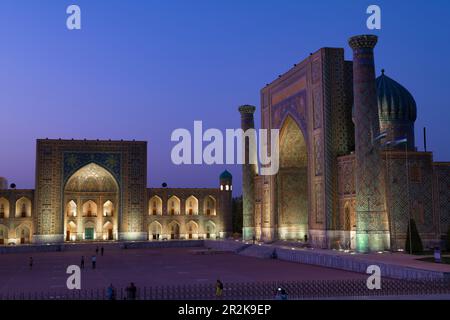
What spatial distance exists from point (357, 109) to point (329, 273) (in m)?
7.29

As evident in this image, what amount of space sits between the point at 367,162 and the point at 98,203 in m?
21.4

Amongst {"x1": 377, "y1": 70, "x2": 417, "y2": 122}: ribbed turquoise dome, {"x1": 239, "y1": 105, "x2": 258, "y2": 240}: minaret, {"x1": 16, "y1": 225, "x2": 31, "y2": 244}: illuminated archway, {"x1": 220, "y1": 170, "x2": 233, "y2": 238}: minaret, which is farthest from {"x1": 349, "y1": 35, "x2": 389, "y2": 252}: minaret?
{"x1": 16, "y1": 225, "x2": 31, "y2": 244}: illuminated archway

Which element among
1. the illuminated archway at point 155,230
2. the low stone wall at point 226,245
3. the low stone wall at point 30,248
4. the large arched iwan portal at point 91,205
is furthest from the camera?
the illuminated archway at point 155,230

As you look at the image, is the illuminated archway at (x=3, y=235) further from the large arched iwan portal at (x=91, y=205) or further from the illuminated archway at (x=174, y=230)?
the illuminated archway at (x=174, y=230)

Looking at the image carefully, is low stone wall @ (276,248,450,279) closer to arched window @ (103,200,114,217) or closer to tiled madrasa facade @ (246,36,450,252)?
tiled madrasa facade @ (246,36,450,252)

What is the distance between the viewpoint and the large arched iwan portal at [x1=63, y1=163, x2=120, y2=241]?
1457 inches

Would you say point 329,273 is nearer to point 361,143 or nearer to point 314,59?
point 361,143

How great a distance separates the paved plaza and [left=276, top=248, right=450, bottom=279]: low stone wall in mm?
359

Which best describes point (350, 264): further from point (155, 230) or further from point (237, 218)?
point (237, 218)

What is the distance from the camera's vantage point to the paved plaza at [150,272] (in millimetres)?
15688

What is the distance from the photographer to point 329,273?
17.1m

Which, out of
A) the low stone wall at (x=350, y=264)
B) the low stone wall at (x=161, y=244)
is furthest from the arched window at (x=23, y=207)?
the low stone wall at (x=350, y=264)

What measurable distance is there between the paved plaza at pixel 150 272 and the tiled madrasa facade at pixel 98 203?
33.7ft
